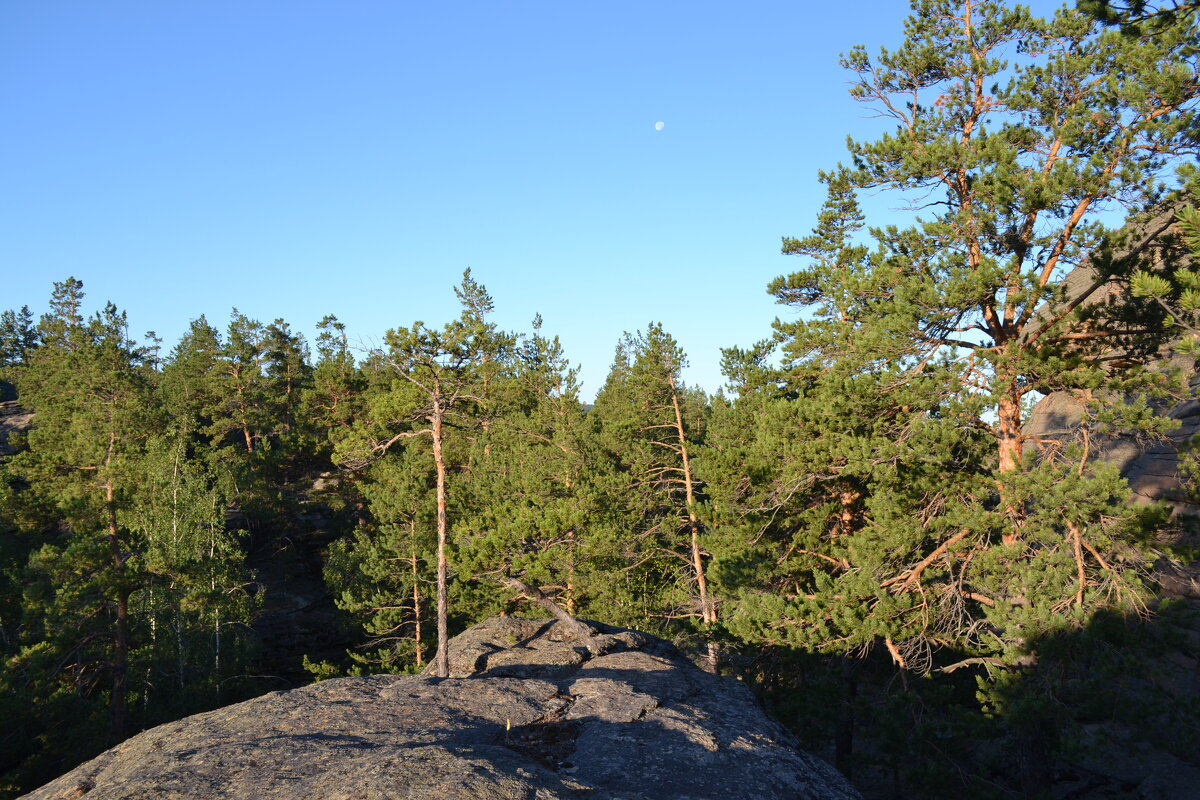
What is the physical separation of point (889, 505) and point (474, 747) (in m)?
8.96

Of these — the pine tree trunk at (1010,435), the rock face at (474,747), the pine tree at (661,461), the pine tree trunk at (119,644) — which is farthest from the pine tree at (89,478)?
the pine tree trunk at (1010,435)

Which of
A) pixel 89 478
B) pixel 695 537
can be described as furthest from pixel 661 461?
pixel 89 478

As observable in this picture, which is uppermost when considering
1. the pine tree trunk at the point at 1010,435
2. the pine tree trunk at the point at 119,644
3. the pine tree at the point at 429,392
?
the pine tree at the point at 429,392

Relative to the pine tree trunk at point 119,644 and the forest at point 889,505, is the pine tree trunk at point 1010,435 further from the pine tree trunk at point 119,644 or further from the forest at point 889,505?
the pine tree trunk at point 119,644

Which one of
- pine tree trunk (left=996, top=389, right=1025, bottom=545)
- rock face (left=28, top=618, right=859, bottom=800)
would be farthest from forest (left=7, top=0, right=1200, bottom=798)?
rock face (left=28, top=618, right=859, bottom=800)

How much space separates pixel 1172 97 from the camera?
33.1 ft

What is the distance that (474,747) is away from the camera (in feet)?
22.1

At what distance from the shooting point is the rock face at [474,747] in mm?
5875

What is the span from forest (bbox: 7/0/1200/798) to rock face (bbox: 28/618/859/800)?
463 cm

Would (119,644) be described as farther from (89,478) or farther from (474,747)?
(474,747)

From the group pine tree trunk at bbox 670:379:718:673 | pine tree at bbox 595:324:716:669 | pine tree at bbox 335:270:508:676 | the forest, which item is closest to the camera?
the forest

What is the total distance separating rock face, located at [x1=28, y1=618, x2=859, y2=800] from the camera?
588 centimetres

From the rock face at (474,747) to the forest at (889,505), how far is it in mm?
4627

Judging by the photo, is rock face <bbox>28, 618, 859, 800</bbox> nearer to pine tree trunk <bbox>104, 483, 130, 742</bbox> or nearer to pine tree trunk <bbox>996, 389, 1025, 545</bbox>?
pine tree trunk <bbox>996, 389, 1025, 545</bbox>
